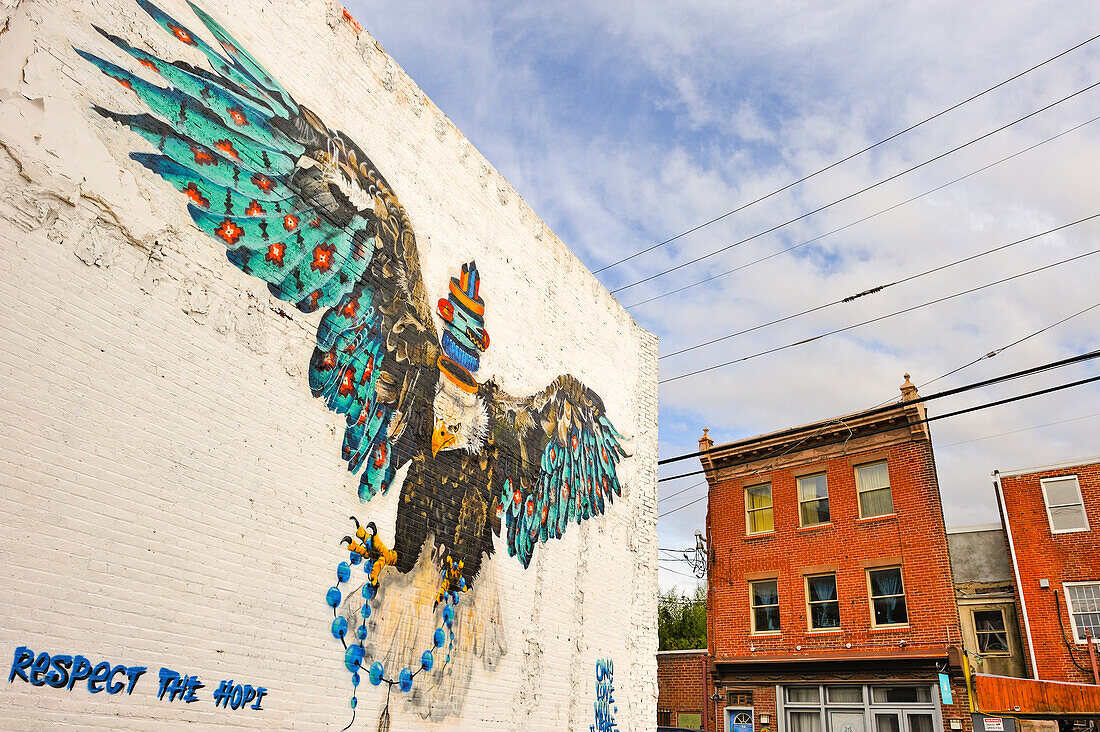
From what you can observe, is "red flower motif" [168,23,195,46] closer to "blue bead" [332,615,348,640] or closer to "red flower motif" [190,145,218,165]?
"red flower motif" [190,145,218,165]

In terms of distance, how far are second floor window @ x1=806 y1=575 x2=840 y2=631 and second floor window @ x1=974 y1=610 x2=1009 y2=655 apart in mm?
7180

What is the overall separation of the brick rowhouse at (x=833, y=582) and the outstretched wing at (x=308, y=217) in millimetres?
12828

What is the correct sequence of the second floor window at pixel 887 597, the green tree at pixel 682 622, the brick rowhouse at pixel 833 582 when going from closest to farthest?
the brick rowhouse at pixel 833 582
the second floor window at pixel 887 597
the green tree at pixel 682 622

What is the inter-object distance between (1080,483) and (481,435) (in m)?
19.7

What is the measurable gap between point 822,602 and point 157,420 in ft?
58.6

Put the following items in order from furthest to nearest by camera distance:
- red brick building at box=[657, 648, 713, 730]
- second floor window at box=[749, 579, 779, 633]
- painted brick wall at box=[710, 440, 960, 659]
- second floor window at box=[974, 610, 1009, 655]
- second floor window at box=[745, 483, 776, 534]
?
1. second floor window at box=[974, 610, 1009, 655]
2. second floor window at box=[745, 483, 776, 534]
3. red brick building at box=[657, 648, 713, 730]
4. second floor window at box=[749, 579, 779, 633]
5. painted brick wall at box=[710, 440, 960, 659]

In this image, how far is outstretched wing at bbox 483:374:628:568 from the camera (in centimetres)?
873

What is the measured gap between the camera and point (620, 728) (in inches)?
388

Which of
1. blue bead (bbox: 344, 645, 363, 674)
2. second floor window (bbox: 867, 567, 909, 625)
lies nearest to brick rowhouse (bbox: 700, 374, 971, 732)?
second floor window (bbox: 867, 567, 909, 625)

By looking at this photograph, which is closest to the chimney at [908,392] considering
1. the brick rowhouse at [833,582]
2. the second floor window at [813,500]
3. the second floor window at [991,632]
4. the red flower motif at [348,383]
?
the brick rowhouse at [833,582]

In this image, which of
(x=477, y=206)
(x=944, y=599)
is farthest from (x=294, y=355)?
(x=944, y=599)

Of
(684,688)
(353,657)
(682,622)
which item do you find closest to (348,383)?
(353,657)

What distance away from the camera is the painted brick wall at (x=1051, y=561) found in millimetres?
18984

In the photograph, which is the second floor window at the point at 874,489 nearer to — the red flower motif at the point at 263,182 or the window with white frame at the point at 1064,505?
the window with white frame at the point at 1064,505
